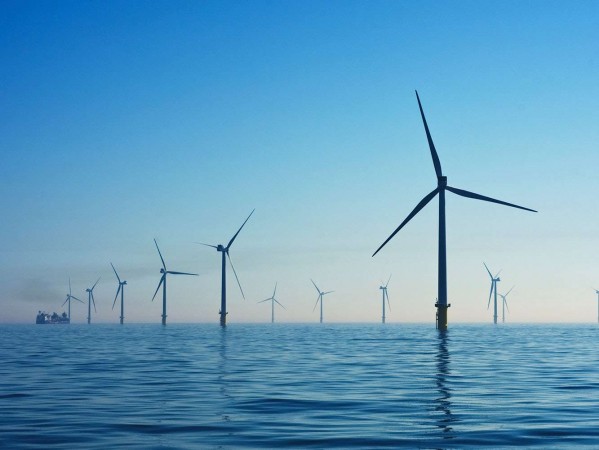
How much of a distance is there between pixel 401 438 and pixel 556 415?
5.99 m

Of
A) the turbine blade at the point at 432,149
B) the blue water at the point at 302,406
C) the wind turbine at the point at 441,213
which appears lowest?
the blue water at the point at 302,406

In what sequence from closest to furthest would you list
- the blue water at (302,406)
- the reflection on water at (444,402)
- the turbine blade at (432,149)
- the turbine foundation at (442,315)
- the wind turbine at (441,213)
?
the blue water at (302,406)
the reflection on water at (444,402)
the wind turbine at (441,213)
the turbine foundation at (442,315)
the turbine blade at (432,149)

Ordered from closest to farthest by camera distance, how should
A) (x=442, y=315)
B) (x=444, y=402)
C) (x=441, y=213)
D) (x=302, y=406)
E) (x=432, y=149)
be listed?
(x=302, y=406), (x=444, y=402), (x=441, y=213), (x=442, y=315), (x=432, y=149)

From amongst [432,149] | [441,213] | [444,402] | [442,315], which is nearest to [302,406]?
[444,402]

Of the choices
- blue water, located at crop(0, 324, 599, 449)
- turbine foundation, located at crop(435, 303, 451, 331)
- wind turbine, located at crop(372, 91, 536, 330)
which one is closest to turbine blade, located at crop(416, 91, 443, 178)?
wind turbine, located at crop(372, 91, 536, 330)

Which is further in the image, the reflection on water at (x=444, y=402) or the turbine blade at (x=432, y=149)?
the turbine blade at (x=432, y=149)

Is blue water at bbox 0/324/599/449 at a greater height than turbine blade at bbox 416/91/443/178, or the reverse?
turbine blade at bbox 416/91/443/178

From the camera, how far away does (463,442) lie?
1684 centimetres

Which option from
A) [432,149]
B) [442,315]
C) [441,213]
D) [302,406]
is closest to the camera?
[302,406]

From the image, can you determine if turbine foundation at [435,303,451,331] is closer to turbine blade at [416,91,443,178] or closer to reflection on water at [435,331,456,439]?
turbine blade at [416,91,443,178]

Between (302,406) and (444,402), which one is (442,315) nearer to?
(444,402)

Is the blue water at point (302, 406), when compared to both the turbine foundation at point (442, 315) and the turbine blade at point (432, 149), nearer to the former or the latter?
the turbine foundation at point (442, 315)

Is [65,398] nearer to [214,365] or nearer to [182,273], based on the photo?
[214,365]

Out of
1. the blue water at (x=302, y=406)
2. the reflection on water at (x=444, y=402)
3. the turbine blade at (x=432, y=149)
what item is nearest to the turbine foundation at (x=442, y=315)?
the turbine blade at (x=432, y=149)
